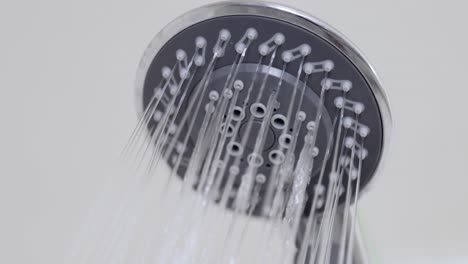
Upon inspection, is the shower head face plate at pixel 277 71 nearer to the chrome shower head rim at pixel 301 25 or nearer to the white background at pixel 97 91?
the chrome shower head rim at pixel 301 25

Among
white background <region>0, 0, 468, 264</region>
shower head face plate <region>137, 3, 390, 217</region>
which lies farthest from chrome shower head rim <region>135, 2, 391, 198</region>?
white background <region>0, 0, 468, 264</region>

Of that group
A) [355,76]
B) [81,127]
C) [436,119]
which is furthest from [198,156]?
[436,119]

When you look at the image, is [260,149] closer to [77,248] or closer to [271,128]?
[271,128]

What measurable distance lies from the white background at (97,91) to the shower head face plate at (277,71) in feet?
1.29

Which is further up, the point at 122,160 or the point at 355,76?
the point at 355,76

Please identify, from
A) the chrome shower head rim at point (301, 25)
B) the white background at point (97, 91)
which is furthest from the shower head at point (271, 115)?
the white background at point (97, 91)

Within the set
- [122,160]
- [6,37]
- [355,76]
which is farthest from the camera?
[6,37]

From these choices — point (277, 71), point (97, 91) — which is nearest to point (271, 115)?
point (277, 71)

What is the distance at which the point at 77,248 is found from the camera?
850 millimetres

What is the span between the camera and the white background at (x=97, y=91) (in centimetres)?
108

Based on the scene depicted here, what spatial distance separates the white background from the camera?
42.3 inches

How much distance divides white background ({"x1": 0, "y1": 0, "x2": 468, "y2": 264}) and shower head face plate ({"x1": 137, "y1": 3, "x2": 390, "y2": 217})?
15.5 inches

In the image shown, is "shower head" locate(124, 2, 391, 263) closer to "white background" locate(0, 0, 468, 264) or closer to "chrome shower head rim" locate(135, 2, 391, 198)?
"chrome shower head rim" locate(135, 2, 391, 198)

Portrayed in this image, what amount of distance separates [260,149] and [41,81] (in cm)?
55
